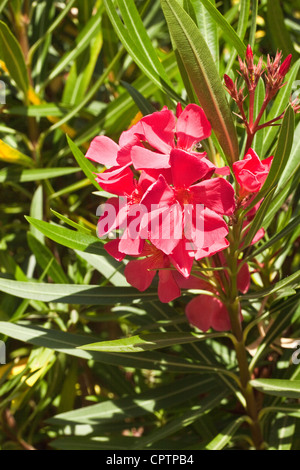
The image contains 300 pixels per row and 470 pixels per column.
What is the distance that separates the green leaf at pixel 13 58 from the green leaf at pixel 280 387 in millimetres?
859

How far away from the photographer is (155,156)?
0.75 meters

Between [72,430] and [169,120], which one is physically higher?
[169,120]

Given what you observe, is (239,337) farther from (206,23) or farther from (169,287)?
(206,23)

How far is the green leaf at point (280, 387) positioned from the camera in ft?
3.15

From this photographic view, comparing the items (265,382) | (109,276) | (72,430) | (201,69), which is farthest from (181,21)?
(72,430)

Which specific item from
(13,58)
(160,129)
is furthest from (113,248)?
(13,58)

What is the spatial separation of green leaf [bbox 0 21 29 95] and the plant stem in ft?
2.27

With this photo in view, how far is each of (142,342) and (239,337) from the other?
0.25 m

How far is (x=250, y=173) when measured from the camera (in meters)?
0.76

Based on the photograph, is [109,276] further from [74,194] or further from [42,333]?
[74,194]

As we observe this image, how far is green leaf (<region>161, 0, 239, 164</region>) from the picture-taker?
0.75 meters

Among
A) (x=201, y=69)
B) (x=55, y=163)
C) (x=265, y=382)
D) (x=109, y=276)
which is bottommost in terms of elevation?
(x=265, y=382)

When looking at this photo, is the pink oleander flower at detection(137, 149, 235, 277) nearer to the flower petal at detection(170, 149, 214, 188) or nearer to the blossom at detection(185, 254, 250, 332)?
the flower petal at detection(170, 149, 214, 188)
